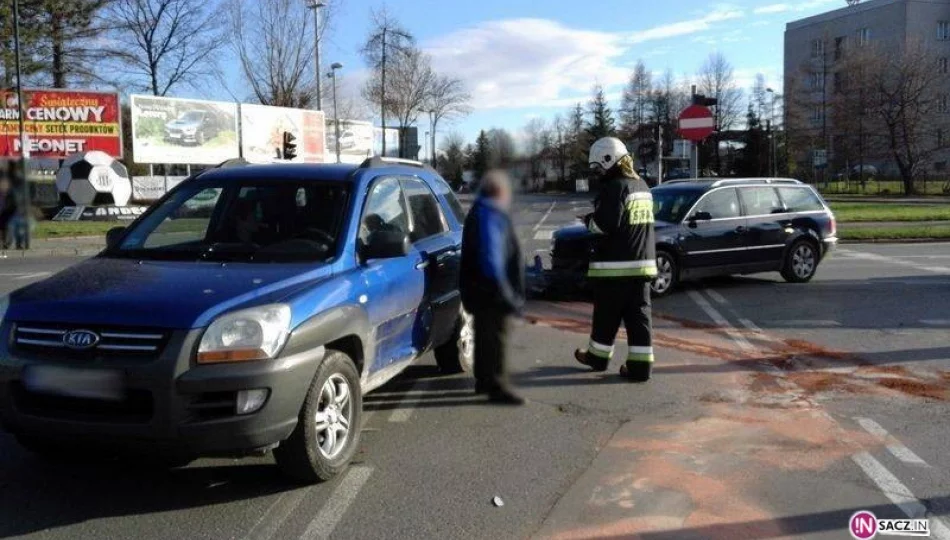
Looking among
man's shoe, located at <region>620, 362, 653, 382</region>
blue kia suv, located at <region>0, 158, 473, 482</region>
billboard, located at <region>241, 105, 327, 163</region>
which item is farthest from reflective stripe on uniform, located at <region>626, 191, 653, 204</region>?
billboard, located at <region>241, 105, 327, 163</region>

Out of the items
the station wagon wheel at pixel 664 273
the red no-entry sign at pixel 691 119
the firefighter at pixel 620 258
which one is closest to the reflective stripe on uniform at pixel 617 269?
the firefighter at pixel 620 258

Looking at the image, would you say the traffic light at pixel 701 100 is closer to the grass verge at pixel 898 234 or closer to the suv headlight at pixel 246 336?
the suv headlight at pixel 246 336

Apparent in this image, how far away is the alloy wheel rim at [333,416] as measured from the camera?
4652 mm

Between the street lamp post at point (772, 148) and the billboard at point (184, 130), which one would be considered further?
the street lamp post at point (772, 148)

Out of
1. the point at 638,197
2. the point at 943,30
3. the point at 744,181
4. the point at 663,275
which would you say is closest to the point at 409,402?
the point at 638,197

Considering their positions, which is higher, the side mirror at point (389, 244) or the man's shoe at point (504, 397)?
the side mirror at point (389, 244)

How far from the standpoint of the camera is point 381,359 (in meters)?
5.27

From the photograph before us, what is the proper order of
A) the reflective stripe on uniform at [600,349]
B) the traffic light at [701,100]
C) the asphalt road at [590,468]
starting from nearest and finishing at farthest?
1. the traffic light at [701,100]
2. the asphalt road at [590,468]
3. the reflective stripe on uniform at [600,349]

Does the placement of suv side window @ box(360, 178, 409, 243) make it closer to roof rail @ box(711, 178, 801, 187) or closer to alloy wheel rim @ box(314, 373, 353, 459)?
alloy wheel rim @ box(314, 373, 353, 459)

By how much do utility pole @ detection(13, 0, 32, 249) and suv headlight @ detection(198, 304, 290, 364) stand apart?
99.8 inches

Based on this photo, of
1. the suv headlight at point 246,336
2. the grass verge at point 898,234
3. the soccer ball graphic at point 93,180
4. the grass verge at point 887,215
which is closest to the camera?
the soccer ball graphic at point 93,180

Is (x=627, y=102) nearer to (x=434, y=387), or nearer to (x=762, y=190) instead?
(x=434, y=387)

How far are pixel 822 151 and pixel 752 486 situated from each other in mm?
56422

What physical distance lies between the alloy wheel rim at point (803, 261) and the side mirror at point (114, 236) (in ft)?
37.7
